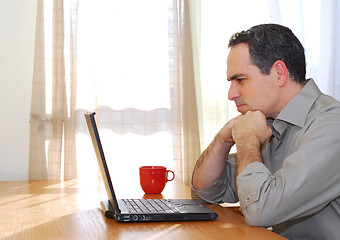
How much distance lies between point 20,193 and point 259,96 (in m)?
0.90

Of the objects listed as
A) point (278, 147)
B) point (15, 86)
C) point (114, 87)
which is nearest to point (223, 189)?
point (278, 147)

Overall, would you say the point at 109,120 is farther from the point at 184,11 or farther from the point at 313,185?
the point at 313,185

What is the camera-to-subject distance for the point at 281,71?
144 cm

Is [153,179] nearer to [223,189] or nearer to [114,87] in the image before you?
[223,189]

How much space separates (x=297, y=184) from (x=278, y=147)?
370 millimetres

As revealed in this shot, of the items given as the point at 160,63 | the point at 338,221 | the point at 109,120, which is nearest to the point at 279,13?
the point at 160,63

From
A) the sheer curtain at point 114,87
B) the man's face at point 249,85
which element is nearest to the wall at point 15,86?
the sheer curtain at point 114,87

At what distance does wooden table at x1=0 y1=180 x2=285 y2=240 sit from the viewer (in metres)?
1.00

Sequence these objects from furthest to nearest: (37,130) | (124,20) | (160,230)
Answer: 1. (124,20)
2. (37,130)
3. (160,230)

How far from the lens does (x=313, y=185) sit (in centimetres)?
113

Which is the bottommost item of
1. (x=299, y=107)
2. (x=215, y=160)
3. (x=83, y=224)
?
(x=83, y=224)

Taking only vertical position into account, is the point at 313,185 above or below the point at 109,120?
below

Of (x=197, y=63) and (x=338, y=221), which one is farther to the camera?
(x=197, y=63)

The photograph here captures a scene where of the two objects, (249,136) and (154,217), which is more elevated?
(249,136)
